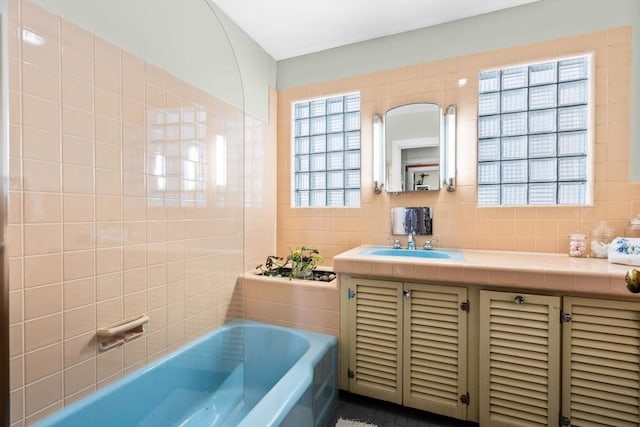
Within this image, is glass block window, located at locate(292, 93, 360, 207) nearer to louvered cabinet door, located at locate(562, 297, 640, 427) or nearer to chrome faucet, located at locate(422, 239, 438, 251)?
chrome faucet, located at locate(422, 239, 438, 251)

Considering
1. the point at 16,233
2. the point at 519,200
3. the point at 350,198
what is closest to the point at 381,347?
the point at 350,198

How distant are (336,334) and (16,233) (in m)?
1.55

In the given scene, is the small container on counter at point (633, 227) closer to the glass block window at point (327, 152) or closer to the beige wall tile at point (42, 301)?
the glass block window at point (327, 152)

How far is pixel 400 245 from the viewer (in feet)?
7.21

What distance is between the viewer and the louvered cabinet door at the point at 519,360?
53.7 inches

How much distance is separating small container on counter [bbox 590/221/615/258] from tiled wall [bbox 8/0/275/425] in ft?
7.46

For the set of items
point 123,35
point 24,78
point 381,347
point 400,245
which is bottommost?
point 381,347

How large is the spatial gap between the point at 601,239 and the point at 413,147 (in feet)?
4.15

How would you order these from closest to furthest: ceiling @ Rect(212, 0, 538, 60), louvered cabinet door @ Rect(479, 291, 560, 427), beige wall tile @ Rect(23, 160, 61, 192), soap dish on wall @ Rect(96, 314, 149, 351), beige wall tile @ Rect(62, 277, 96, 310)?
beige wall tile @ Rect(23, 160, 61, 192)
beige wall tile @ Rect(62, 277, 96, 310)
soap dish on wall @ Rect(96, 314, 149, 351)
louvered cabinet door @ Rect(479, 291, 560, 427)
ceiling @ Rect(212, 0, 538, 60)

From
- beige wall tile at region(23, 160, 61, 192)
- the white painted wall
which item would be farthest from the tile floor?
the white painted wall

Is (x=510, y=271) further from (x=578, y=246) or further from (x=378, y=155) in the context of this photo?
(x=378, y=155)

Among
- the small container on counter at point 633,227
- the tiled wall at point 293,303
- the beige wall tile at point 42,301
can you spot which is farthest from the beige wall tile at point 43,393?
the small container on counter at point 633,227

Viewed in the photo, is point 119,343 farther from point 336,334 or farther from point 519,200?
point 519,200

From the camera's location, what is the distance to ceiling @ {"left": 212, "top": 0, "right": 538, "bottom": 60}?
1.93 metres
